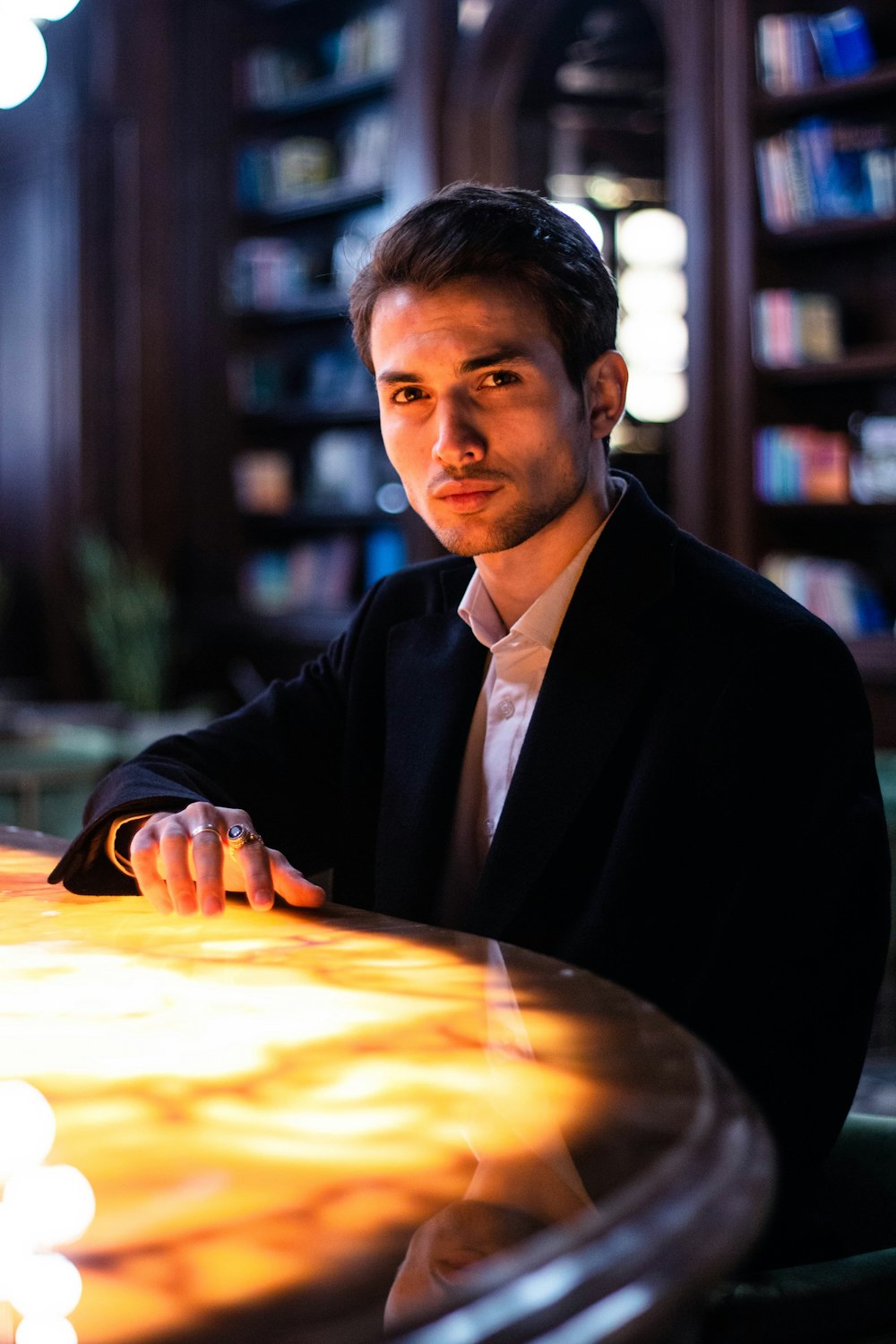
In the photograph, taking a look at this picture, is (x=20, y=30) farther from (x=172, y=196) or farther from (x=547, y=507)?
(x=547, y=507)

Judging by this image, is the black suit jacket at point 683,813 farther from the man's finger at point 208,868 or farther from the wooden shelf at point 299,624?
the wooden shelf at point 299,624

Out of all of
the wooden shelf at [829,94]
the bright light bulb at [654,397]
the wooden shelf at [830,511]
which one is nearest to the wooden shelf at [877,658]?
the wooden shelf at [830,511]

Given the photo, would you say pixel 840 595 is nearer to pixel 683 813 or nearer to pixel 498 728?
pixel 498 728

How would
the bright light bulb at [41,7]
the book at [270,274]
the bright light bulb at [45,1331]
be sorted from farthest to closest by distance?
the book at [270,274] < the bright light bulb at [41,7] < the bright light bulb at [45,1331]

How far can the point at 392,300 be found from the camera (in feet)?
5.18

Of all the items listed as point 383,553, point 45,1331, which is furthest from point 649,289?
point 45,1331

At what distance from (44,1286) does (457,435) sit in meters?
1.10

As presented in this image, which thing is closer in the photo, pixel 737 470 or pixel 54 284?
pixel 737 470

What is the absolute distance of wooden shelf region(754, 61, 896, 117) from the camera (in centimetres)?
416

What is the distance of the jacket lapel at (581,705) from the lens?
54.2 inches

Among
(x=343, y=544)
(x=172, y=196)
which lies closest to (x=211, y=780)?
(x=343, y=544)

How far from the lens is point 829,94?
13.9 ft

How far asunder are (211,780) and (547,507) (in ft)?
1.59

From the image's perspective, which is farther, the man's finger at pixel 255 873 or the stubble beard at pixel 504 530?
the stubble beard at pixel 504 530
